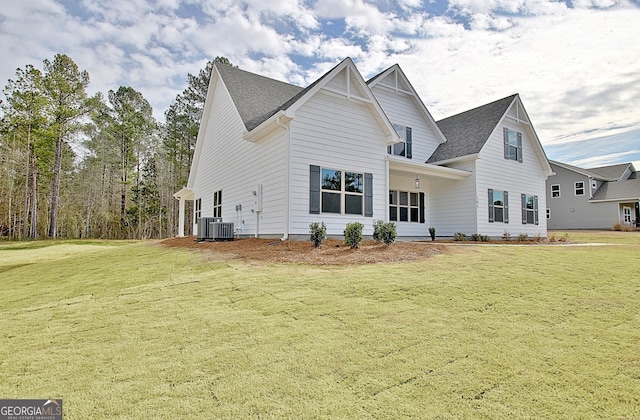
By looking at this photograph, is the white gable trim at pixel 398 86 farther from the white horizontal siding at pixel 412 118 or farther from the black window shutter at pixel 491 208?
the black window shutter at pixel 491 208

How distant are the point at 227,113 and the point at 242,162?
2.92m

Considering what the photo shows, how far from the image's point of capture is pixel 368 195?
11.4 m

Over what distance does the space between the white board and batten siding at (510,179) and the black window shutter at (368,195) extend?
5.71 metres

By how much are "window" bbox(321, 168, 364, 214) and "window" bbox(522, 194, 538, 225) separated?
9845mm

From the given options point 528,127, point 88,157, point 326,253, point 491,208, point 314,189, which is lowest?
point 326,253

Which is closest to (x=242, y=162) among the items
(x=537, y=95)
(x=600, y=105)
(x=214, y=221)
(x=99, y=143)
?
(x=214, y=221)

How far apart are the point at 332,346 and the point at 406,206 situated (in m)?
→ 12.4

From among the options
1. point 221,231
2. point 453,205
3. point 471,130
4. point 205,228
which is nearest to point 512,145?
point 471,130

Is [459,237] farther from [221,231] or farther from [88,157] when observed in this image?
[88,157]

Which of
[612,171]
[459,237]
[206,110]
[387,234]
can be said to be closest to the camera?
[387,234]

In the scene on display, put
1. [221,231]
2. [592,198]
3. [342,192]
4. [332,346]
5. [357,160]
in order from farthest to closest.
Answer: [592,198] → [221,231] → [357,160] → [342,192] → [332,346]

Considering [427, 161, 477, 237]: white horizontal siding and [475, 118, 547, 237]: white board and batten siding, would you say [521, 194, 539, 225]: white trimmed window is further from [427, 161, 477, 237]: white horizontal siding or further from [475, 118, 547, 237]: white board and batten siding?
[427, 161, 477, 237]: white horizontal siding

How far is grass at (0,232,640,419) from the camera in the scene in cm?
230

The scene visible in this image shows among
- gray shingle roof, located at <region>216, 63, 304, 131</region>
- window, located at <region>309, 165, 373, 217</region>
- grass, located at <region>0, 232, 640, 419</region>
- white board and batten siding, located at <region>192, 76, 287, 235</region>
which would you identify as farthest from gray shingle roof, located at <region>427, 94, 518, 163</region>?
grass, located at <region>0, 232, 640, 419</region>
